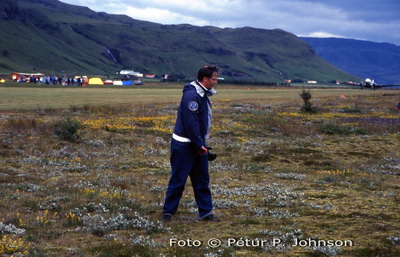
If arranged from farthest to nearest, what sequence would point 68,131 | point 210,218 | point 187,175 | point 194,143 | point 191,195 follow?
1. point 68,131
2. point 191,195
3. point 187,175
4. point 210,218
5. point 194,143

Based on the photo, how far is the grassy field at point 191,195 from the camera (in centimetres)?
865

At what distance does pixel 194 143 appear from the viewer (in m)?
10.4

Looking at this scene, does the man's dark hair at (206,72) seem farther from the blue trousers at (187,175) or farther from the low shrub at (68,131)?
the low shrub at (68,131)

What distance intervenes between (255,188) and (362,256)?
6.98 m

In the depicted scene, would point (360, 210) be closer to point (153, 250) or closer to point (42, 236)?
point (153, 250)

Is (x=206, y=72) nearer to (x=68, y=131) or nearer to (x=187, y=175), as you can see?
(x=187, y=175)

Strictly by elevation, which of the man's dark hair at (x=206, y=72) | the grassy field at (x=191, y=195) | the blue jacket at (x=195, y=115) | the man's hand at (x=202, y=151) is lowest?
the grassy field at (x=191, y=195)

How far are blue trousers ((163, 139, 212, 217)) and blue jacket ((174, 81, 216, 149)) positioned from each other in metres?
0.33

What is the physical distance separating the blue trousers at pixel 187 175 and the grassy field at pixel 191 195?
16.8 inches

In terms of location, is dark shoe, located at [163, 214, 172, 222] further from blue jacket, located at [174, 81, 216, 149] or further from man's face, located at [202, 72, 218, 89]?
man's face, located at [202, 72, 218, 89]

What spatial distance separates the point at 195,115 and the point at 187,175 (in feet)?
4.79

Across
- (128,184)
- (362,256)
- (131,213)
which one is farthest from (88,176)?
(362,256)

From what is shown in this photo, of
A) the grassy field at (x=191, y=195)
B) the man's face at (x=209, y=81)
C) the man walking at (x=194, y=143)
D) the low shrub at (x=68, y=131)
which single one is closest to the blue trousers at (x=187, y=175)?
the man walking at (x=194, y=143)

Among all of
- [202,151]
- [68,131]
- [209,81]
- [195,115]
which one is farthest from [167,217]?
[68,131]
